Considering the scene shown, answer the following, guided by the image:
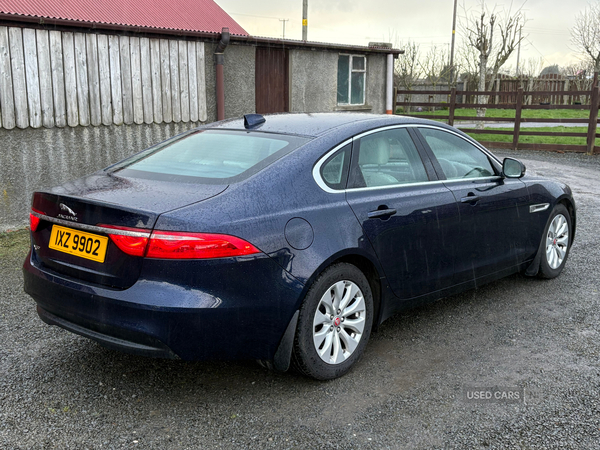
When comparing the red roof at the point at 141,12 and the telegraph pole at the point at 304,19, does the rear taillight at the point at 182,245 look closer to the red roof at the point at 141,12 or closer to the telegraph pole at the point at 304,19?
the red roof at the point at 141,12

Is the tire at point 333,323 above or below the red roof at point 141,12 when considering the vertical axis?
below

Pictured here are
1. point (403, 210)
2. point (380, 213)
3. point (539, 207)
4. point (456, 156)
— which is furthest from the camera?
point (539, 207)

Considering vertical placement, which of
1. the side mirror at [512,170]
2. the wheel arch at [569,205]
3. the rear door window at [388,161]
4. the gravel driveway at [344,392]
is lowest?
the gravel driveway at [344,392]

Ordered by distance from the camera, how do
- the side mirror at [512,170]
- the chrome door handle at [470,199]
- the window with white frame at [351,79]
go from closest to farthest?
1. the chrome door handle at [470,199]
2. the side mirror at [512,170]
3. the window with white frame at [351,79]

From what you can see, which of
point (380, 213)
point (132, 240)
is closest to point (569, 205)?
point (380, 213)

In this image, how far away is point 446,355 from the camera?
389 cm

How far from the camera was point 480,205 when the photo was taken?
4.46m

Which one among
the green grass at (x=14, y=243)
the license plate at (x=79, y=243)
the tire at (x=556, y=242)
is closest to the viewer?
the license plate at (x=79, y=243)

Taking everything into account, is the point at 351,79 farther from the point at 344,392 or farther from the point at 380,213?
the point at 344,392

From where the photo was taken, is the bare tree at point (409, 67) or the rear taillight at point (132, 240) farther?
the bare tree at point (409, 67)

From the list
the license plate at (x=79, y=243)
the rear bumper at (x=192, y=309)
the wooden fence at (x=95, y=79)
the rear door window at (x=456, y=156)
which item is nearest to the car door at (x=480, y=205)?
the rear door window at (x=456, y=156)

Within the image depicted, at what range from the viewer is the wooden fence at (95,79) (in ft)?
24.5

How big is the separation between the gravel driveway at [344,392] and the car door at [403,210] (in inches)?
20.1

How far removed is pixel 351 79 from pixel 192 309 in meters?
11.2
